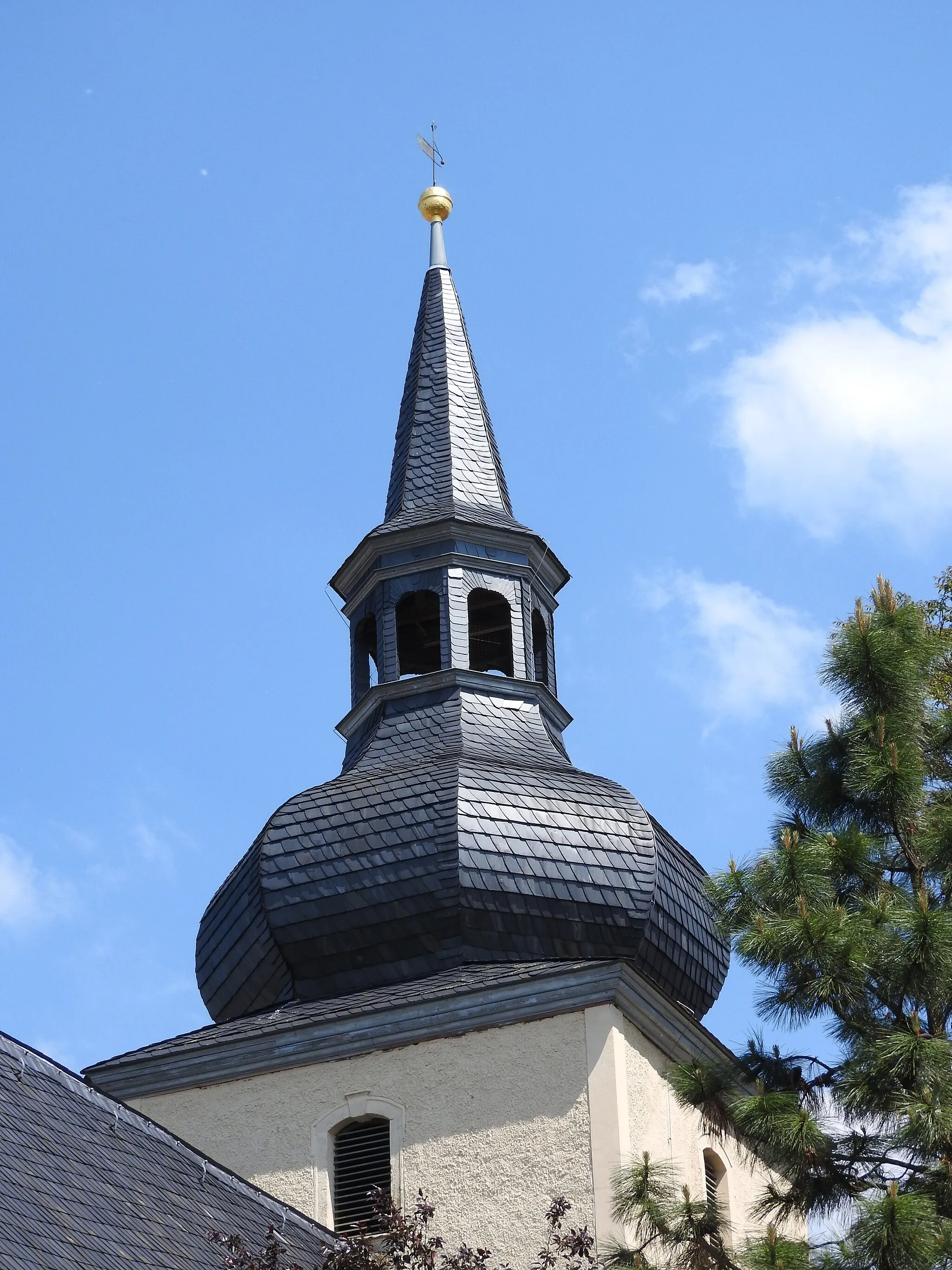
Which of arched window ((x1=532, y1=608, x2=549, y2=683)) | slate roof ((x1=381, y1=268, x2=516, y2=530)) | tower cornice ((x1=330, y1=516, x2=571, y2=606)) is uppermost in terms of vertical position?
slate roof ((x1=381, y1=268, x2=516, y2=530))

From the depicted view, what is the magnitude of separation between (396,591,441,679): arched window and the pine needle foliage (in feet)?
30.7

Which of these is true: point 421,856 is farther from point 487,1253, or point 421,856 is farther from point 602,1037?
point 487,1253

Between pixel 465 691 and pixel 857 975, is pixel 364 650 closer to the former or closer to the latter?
pixel 465 691

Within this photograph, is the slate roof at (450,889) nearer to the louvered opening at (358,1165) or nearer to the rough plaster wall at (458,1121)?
the rough plaster wall at (458,1121)

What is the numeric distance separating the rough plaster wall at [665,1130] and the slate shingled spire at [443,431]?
5.93 meters

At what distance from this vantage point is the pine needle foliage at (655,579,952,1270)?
11891mm

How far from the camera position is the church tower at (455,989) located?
59.7 ft

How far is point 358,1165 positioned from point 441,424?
830 cm

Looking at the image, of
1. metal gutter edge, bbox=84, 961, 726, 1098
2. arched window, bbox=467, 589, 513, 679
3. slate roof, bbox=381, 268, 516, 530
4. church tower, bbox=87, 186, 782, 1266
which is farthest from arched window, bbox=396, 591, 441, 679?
metal gutter edge, bbox=84, 961, 726, 1098

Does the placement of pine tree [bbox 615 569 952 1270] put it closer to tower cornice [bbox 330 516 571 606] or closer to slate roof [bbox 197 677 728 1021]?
slate roof [bbox 197 677 728 1021]

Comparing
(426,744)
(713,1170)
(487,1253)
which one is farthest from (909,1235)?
(426,744)

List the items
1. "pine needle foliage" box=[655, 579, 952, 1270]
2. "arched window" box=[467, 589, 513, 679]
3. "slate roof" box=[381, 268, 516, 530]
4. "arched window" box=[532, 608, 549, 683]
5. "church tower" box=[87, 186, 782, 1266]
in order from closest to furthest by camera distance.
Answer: "pine needle foliage" box=[655, 579, 952, 1270]
"church tower" box=[87, 186, 782, 1266]
"arched window" box=[467, 589, 513, 679]
"arched window" box=[532, 608, 549, 683]
"slate roof" box=[381, 268, 516, 530]

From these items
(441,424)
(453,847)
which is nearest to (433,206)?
(441,424)

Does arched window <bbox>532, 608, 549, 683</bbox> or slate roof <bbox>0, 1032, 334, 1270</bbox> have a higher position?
arched window <bbox>532, 608, 549, 683</bbox>
